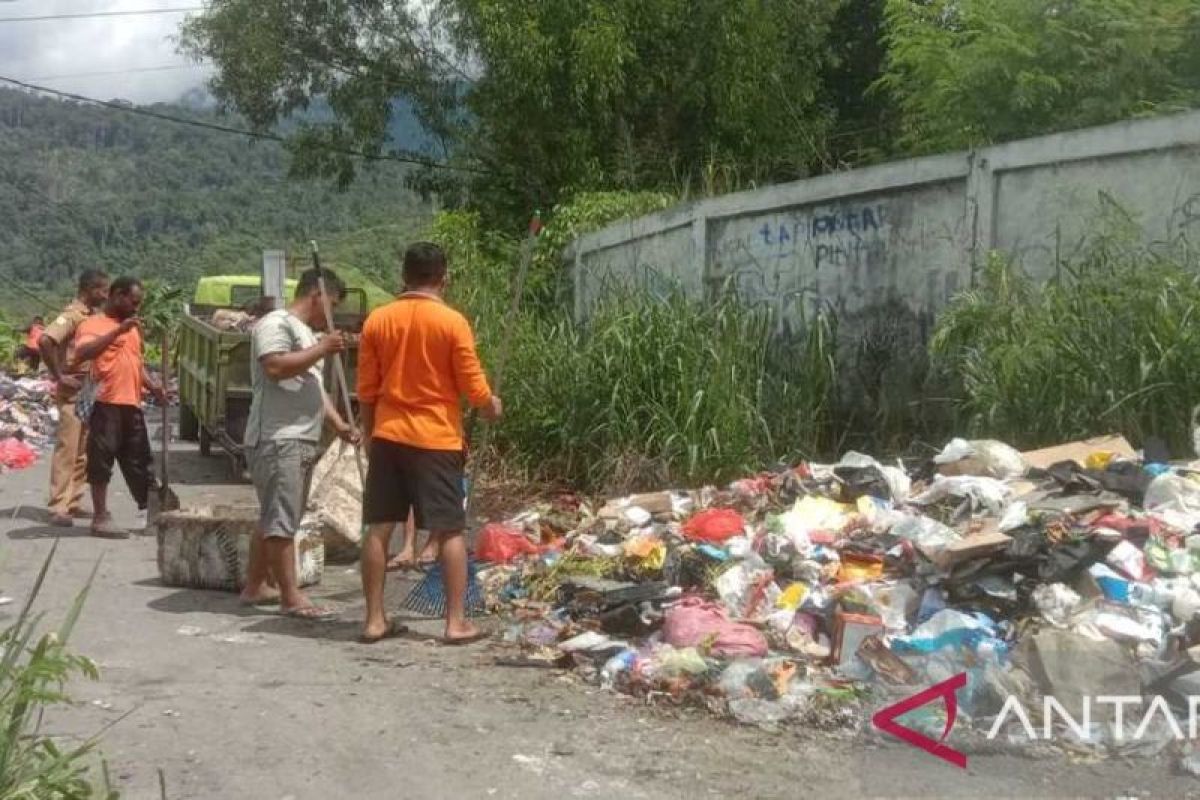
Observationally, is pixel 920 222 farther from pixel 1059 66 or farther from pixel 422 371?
pixel 1059 66

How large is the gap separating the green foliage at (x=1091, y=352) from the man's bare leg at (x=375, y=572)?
354 cm

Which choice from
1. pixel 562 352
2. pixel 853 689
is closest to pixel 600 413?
pixel 562 352

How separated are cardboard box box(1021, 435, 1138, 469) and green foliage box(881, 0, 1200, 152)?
6221mm

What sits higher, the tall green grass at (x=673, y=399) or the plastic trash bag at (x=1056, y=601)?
the tall green grass at (x=673, y=399)

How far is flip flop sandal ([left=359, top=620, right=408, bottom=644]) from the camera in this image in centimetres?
615

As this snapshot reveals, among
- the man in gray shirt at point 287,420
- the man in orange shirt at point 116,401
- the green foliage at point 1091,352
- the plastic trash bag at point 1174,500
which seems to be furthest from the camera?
the man in orange shirt at point 116,401

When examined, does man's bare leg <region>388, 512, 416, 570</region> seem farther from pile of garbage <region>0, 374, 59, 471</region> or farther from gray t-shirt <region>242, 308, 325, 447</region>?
pile of garbage <region>0, 374, 59, 471</region>

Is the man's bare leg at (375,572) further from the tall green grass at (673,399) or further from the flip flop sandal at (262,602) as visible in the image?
the tall green grass at (673,399)

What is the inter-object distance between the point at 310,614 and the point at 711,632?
6.77ft

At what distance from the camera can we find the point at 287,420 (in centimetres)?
669

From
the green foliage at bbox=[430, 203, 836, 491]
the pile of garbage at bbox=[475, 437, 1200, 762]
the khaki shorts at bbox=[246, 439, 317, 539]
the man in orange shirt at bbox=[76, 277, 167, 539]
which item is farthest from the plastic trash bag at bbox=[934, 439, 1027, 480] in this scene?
the man in orange shirt at bbox=[76, 277, 167, 539]

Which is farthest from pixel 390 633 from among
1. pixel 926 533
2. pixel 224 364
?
pixel 224 364

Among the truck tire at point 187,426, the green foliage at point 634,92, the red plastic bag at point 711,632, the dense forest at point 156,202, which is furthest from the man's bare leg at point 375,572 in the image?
the dense forest at point 156,202

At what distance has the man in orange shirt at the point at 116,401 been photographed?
8.98 meters
